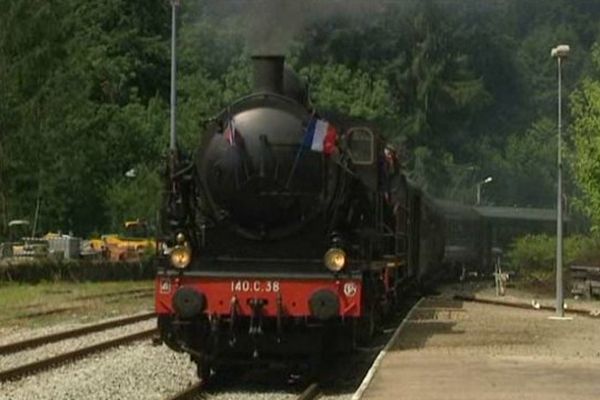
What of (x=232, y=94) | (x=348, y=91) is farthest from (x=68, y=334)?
(x=348, y=91)

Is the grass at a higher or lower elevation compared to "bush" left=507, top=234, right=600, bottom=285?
lower

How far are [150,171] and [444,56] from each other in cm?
2549

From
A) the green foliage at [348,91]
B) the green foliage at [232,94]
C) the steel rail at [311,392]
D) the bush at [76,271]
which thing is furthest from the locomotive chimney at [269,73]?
the green foliage at [348,91]

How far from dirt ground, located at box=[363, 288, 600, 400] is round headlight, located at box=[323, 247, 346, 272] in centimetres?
129

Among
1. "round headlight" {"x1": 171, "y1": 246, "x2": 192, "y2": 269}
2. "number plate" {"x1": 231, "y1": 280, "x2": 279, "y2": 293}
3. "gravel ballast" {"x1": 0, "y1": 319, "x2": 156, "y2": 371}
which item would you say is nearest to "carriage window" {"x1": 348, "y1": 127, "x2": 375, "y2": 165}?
"number plate" {"x1": 231, "y1": 280, "x2": 279, "y2": 293}

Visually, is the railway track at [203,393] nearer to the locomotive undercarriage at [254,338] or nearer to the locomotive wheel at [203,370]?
the locomotive wheel at [203,370]

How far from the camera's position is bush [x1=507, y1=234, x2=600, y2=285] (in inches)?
1724

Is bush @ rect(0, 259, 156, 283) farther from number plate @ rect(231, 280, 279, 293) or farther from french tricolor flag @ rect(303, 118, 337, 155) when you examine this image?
number plate @ rect(231, 280, 279, 293)

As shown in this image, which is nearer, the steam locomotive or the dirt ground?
the dirt ground

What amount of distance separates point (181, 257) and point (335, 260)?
1.71 m

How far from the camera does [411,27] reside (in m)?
71.8

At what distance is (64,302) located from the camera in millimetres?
30156

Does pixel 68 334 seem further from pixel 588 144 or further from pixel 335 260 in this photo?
pixel 588 144

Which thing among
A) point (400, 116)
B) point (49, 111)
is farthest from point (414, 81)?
point (49, 111)
